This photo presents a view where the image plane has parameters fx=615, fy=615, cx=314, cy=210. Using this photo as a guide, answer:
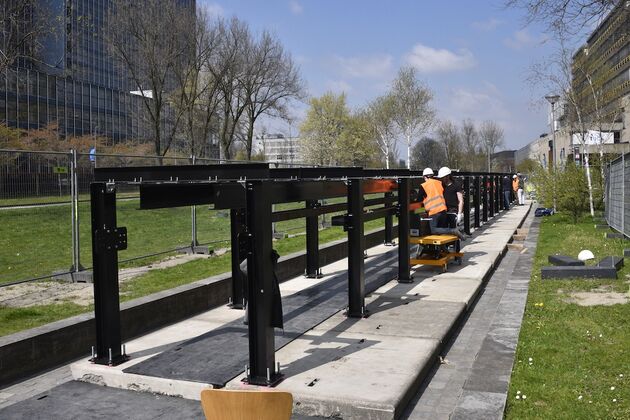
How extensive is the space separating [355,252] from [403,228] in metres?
2.21

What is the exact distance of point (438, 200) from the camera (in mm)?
10875

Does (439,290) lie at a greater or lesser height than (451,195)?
lesser

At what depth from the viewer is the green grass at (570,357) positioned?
4.52 m

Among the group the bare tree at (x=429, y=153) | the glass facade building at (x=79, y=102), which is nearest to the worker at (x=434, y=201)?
the glass facade building at (x=79, y=102)

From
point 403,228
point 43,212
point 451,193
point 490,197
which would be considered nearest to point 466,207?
point 451,193

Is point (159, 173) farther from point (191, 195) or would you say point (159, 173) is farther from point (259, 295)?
point (259, 295)

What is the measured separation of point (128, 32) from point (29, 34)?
37.8 feet

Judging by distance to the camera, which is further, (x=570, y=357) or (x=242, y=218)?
(x=242, y=218)

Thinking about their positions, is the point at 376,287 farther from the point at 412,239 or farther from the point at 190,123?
the point at 190,123

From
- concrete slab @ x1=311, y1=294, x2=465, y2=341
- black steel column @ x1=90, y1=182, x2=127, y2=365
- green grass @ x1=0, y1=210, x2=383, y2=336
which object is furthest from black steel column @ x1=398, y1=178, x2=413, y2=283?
black steel column @ x1=90, y1=182, x2=127, y2=365

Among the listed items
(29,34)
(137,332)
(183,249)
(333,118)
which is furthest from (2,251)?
Answer: (333,118)

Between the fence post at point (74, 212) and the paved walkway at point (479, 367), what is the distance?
19.6ft

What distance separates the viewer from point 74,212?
9.79 meters

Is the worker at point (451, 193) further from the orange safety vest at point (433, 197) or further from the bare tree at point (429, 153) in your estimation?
the bare tree at point (429, 153)
